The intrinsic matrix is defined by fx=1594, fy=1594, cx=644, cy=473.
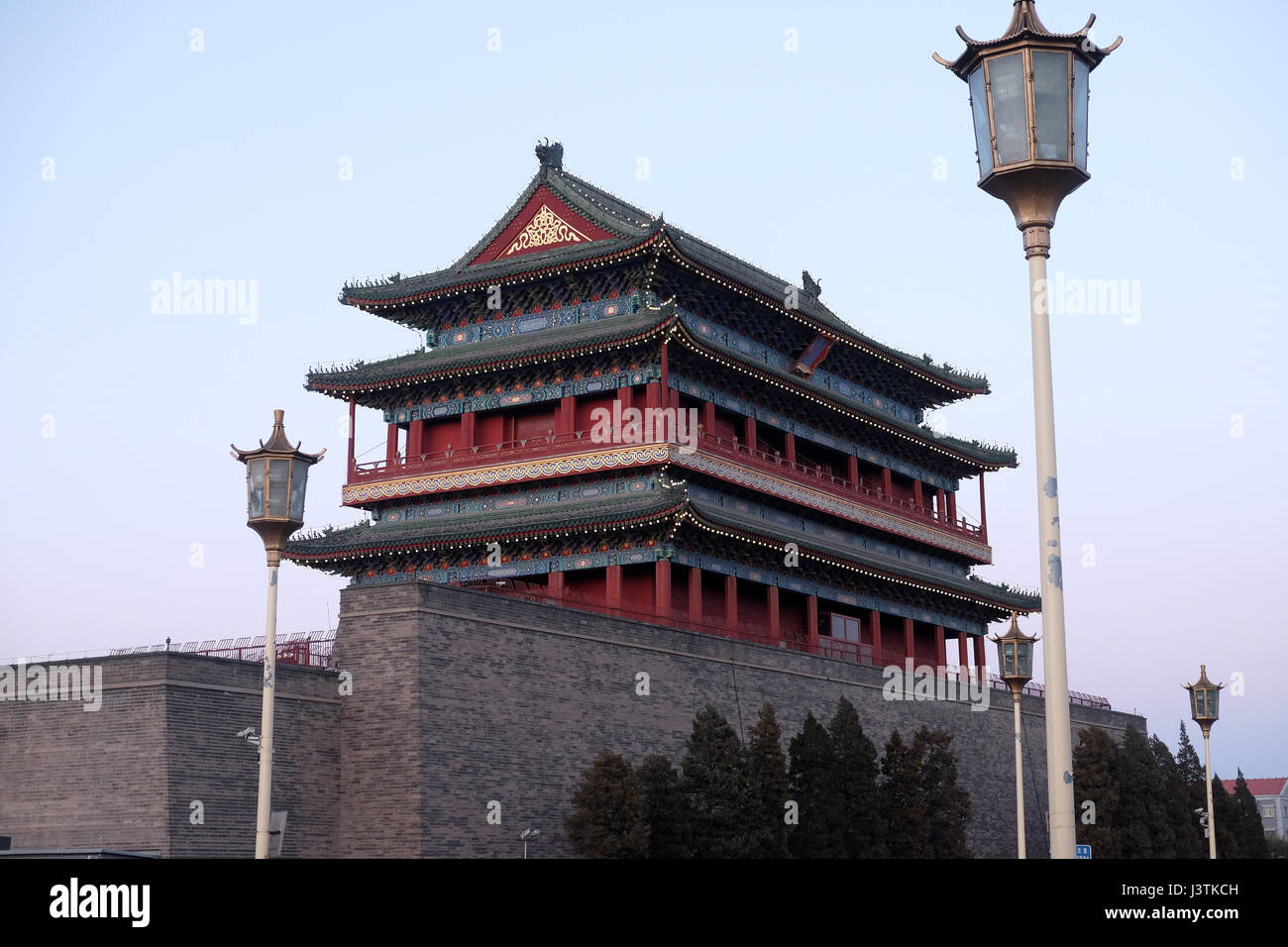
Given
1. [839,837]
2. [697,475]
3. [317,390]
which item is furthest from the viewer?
[317,390]

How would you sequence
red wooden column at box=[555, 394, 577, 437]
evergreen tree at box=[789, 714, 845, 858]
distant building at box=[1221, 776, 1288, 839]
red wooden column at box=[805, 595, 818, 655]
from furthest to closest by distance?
1. distant building at box=[1221, 776, 1288, 839]
2. red wooden column at box=[805, 595, 818, 655]
3. red wooden column at box=[555, 394, 577, 437]
4. evergreen tree at box=[789, 714, 845, 858]

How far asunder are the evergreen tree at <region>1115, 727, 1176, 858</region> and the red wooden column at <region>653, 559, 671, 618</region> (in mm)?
14604

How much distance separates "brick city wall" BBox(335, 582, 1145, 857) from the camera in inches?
1091

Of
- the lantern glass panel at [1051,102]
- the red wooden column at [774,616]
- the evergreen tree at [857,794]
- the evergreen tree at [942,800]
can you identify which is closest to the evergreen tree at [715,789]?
the evergreen tree at [857,794]

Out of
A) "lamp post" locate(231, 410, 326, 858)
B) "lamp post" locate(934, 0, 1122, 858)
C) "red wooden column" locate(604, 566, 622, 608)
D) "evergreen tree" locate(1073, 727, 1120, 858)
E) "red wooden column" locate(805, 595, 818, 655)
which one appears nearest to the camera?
"lamp post" locate(934, 0, 1122, 858)

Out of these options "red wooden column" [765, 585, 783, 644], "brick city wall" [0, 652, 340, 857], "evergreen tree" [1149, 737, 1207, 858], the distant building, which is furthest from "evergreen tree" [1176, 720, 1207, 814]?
the distant building

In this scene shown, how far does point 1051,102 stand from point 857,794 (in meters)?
23.2

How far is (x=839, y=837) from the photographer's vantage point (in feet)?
108

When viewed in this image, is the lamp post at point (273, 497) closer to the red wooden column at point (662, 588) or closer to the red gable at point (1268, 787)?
the red wooden column at point (662, 588)

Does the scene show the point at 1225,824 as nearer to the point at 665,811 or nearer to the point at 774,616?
the point at 774,616

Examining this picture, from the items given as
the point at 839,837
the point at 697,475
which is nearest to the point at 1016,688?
the point at 839,837

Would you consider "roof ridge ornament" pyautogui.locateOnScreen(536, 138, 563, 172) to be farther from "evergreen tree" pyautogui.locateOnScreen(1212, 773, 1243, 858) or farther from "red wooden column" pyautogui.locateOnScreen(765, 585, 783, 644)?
"evergreen tree" pyautogui.locateOnScreen(1212, 773, 1243, 858)
